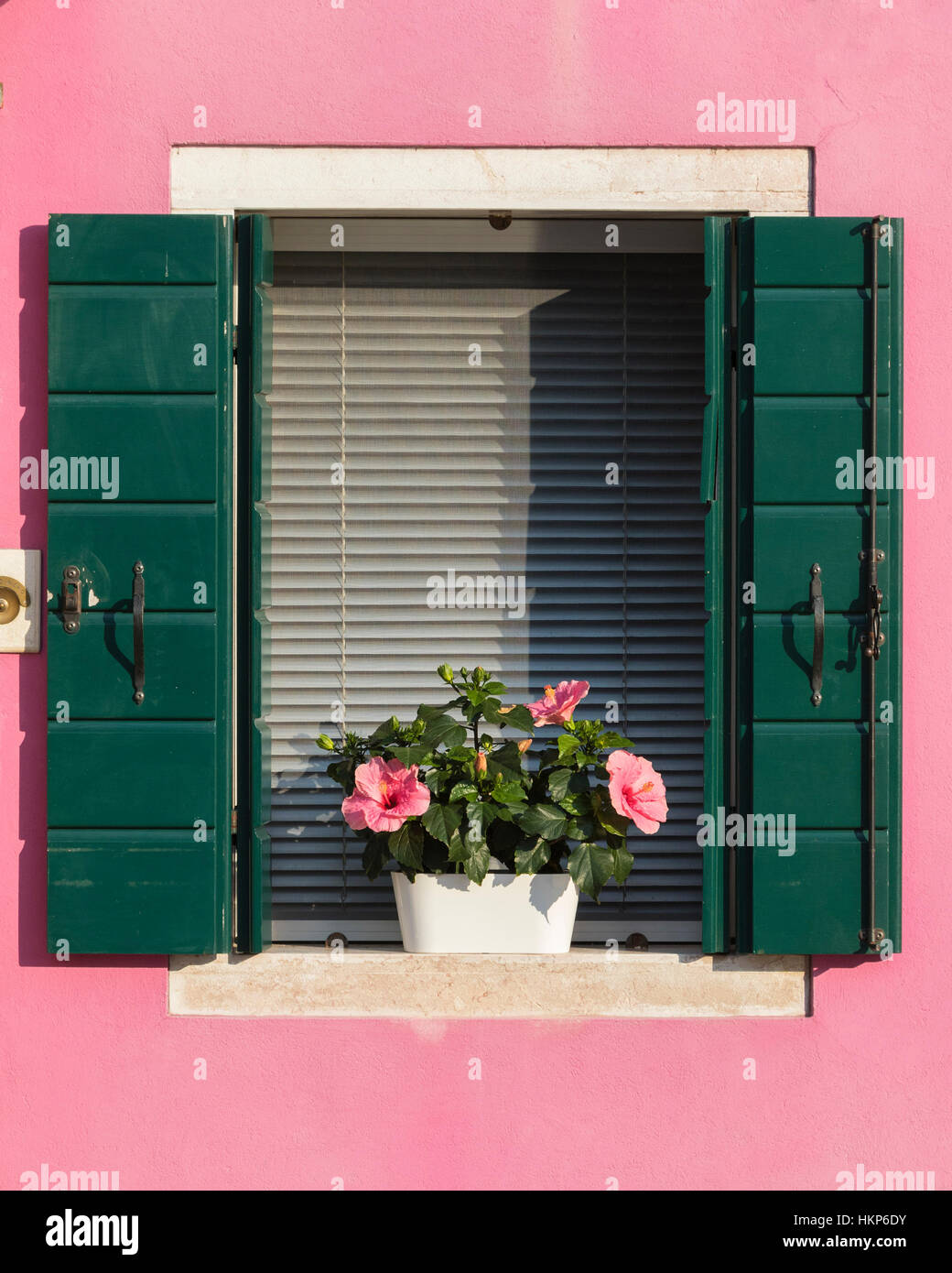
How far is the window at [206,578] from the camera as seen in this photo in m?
3.40

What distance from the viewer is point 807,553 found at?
11.2ft

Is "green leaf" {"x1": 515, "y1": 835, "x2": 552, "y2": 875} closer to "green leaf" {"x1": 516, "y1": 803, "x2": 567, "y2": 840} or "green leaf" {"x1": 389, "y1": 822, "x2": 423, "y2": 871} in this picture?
"green leaf" {"x1": 516, "y1": 803, "x2": 567, "y2": 840}

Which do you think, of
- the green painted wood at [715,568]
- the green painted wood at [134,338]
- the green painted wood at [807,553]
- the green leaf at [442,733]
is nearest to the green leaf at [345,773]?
the green leaf at [442,733]

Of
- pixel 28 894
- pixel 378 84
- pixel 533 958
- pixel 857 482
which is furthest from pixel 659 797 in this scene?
pixel 378 84

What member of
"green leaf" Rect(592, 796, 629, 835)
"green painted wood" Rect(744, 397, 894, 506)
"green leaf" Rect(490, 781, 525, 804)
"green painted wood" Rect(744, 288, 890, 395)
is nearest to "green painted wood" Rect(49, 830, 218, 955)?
"green leaf" Rect(490, 781, 525, 804)

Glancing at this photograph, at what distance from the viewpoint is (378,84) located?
3.51 meters

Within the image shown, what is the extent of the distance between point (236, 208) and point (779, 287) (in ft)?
4.74

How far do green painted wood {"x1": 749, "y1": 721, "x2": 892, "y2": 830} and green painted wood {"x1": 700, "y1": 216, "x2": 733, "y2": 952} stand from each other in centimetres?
12

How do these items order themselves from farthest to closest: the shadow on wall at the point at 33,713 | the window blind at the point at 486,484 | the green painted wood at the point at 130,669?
the window blind at the point at 486,484
the shadow on wall at the point at 33,713
the green painted wood at the point at 130,669

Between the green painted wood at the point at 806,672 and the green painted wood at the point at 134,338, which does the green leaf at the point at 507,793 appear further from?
the green painted wood at the point at 134,338

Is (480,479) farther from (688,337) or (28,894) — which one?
(28,894)

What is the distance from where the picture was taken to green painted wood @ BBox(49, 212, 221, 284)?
3.41 m

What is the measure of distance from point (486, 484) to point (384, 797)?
0.99 meters

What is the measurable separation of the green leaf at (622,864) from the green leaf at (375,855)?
59 centimetres
